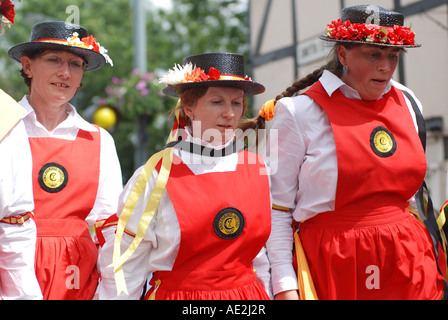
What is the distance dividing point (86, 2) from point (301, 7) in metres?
20.4

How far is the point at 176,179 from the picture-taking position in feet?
8.86

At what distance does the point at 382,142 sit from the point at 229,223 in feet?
2.62

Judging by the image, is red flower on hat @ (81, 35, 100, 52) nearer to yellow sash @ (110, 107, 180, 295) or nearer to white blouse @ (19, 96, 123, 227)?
white blouse @ (19, 96, 123, 227)

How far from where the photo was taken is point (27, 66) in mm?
3490

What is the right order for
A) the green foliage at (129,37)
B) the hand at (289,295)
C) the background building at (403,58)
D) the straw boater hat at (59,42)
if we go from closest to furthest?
the hand at (289,295) < the straw boater hat at (59,42) < the background building at (403,58) < the green foliage at (129,37)

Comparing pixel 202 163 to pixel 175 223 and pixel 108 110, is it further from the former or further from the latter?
pixel 108 110

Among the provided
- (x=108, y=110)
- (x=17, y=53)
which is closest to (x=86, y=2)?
(x=108, y=110)

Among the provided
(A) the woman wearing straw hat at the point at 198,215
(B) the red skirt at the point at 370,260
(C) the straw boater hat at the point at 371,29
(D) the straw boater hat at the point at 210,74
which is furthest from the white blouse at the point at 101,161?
(C) the straw boater hat at the point at 371,29

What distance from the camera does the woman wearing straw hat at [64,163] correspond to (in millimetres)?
3211

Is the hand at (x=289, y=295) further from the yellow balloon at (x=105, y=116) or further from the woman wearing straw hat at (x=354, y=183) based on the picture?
the yellow balloon at (x=105, y=116)

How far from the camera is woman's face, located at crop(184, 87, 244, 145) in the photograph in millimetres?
2793

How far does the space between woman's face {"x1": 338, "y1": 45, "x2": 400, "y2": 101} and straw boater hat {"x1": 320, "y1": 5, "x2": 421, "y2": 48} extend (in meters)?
0.05

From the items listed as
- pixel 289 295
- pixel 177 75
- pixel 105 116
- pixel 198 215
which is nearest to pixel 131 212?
pixel 198 215

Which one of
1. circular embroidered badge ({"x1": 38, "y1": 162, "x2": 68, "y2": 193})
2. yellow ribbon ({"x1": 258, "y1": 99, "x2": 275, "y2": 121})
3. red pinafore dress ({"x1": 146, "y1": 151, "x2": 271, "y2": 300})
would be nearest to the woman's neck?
circular embroidered badge ({"x1": 38, "y1": 162, "x2": 68, "y2": 193})
